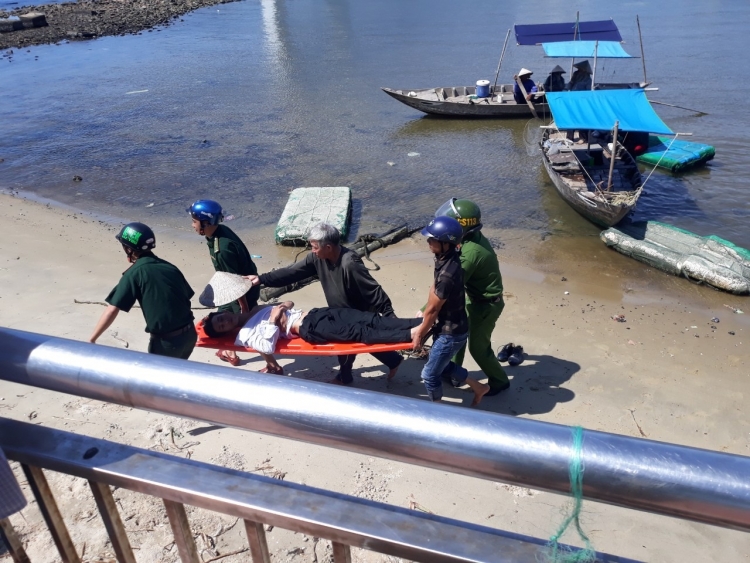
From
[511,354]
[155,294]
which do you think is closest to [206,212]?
[155,294]

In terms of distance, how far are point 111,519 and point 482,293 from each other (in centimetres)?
437

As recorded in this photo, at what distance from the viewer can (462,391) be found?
20.3ft

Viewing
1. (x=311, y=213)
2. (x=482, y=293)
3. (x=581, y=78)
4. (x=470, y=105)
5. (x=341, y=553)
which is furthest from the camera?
(x=470, y=105)

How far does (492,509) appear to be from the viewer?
4543 millimetres

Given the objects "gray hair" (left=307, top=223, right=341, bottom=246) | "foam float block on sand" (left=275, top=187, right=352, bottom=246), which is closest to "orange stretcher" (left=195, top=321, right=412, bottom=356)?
"gray hair" (left=307, top=223, right=341, bottom=246)

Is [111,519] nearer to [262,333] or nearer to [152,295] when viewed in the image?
[152,295]

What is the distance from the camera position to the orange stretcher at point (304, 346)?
5.38 metres

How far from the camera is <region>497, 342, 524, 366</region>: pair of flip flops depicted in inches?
262

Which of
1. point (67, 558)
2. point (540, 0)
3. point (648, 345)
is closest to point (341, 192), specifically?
point (648, 345)

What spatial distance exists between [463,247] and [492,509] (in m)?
2.21

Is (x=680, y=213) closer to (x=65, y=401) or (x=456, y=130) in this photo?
(x=456, y=130)

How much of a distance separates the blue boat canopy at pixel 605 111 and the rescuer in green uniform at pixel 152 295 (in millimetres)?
9632

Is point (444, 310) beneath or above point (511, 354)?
above

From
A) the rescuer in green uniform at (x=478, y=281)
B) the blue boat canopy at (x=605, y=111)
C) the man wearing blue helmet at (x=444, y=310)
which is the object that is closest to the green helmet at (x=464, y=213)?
the rescuer in green uniform at (x=478, y=281)
